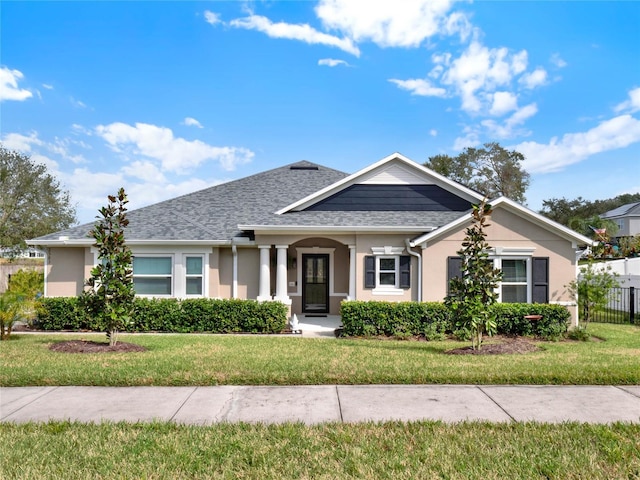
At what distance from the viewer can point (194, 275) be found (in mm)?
14695

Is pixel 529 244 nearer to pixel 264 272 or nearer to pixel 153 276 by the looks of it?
pixel 264 272

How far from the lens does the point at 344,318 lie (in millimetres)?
11891

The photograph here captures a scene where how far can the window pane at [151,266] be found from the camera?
14.7 metres

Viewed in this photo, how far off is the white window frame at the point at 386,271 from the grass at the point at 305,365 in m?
3.56

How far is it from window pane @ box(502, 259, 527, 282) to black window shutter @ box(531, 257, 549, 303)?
0.25 metres

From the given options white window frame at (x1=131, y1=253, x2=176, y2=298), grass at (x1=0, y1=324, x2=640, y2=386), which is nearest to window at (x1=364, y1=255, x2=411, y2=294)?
grass at (x1=0, y1=324, x2=640, y2=386)

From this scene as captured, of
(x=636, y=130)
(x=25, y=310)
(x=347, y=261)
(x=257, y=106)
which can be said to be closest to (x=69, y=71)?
(x=257, y=106)

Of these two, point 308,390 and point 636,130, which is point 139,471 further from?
point 636,130

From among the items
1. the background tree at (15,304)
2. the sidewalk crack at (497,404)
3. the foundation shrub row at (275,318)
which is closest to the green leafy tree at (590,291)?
the foundation shrub row at (275,318)

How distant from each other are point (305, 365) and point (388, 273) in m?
7.13

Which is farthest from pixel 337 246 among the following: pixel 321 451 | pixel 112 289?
pixel 321 451

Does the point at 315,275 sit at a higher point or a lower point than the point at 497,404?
higher

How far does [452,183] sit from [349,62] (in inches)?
231

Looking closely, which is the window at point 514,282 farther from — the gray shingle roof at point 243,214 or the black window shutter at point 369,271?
the black window shutter at point 369,271
